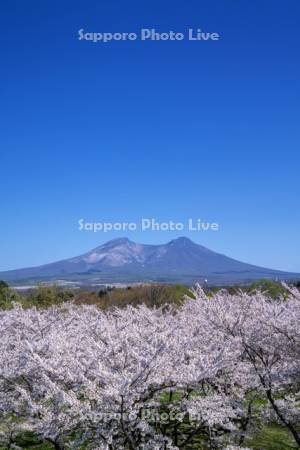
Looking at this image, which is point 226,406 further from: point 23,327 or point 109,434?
point 23,327

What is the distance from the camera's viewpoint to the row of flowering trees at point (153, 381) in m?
6.18

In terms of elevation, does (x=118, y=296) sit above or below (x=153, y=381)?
below

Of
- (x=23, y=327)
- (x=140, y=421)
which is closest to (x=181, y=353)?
(x=140, y=421)

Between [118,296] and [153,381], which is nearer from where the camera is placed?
[153,381]

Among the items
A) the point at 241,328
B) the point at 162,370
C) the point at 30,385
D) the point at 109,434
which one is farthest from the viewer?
the point at 241,328

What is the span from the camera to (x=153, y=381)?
20.6ft

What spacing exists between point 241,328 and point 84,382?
3585 millimetres

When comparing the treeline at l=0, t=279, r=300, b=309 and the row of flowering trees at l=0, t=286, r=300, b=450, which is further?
the treeline at l=0, t=279, r=300, b=309

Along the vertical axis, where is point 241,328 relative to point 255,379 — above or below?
above

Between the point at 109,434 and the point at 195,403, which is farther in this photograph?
the point at 195,403

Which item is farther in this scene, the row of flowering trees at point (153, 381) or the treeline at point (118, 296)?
the treeline at point (118, 296)

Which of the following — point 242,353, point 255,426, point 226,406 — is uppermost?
point 242,353

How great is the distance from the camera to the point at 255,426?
9266 mm

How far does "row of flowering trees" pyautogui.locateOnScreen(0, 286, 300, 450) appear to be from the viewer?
20.3 feet
